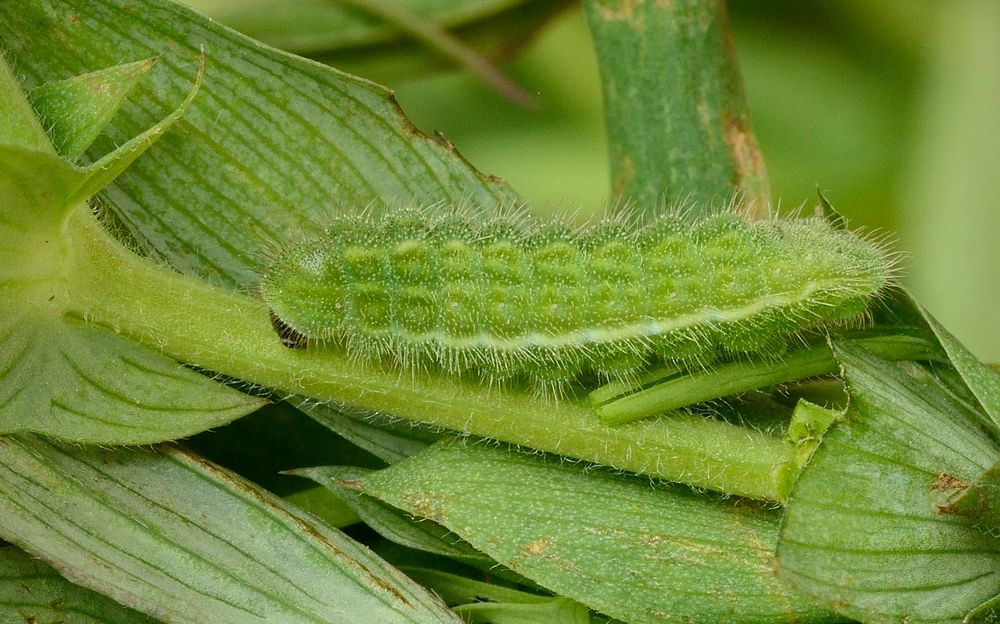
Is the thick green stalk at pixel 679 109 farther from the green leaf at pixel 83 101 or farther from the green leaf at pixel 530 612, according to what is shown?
the green leaf at pixel 83 101

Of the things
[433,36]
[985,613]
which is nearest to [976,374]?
[985,613]

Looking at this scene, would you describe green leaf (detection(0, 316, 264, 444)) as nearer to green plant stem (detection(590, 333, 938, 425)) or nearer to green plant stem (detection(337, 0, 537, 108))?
green plant stem (detection(590, 333, 938, 425))

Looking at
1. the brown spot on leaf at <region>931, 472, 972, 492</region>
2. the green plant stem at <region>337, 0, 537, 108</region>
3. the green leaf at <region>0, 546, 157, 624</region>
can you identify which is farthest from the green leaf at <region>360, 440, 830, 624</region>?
the green plant stem at <region>337, 0, 537, 108</region>

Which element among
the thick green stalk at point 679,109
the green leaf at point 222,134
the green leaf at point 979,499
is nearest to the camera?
the green leaf at point 979,499

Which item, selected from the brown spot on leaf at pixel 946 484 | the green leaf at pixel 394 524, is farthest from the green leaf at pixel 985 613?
the green leaf at pixel 394 524

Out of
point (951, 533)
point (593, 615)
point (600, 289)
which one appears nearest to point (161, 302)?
point (600, 289)

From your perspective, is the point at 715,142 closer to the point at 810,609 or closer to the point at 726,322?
the point at 726,322

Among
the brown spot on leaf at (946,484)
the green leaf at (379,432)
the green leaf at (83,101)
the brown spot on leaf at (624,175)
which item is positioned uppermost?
the brown spot on leaf at (624,175)
